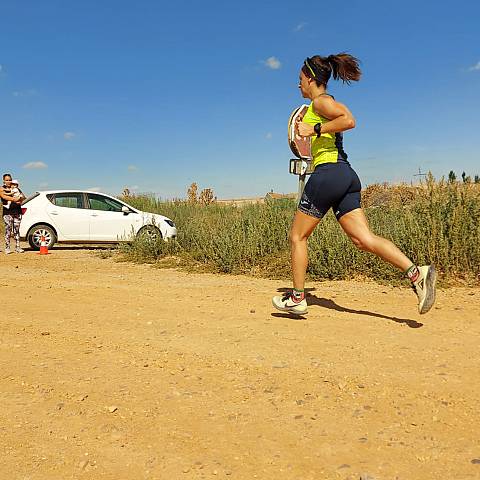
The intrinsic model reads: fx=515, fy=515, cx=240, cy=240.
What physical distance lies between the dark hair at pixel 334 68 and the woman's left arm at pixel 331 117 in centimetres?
25

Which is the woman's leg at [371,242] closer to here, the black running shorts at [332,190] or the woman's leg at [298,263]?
the black running shorts at [332,190]

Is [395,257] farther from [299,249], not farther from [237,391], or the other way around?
[237,391]

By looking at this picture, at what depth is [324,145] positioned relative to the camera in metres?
4.49

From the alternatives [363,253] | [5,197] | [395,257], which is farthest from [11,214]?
[395,257]

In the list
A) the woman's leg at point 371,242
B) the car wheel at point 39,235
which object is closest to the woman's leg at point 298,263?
the woman's leg at point 371,242

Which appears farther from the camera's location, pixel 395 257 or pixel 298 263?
pixel 298 263

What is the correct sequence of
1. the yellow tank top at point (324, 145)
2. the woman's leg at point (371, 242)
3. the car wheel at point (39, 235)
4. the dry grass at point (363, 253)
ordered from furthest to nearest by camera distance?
the car wheel at point (39, 235) < the dry grass at point (363, 253) < the yellow tank top at point (324, 145) < the woman's leg at point (371, 242)

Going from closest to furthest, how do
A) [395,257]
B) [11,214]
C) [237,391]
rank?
[237,391] < [395,257] < [11,214]

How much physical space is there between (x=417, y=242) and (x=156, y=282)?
3.63 m

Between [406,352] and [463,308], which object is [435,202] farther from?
[406,352]

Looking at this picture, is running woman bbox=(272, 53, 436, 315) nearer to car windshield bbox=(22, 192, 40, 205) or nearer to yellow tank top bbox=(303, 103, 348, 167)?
yellow tank top bbox=(303, 103, 348, 167)

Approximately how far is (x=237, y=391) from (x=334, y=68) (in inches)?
117

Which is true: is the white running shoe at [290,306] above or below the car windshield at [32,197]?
below

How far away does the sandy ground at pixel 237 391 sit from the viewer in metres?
2.23
